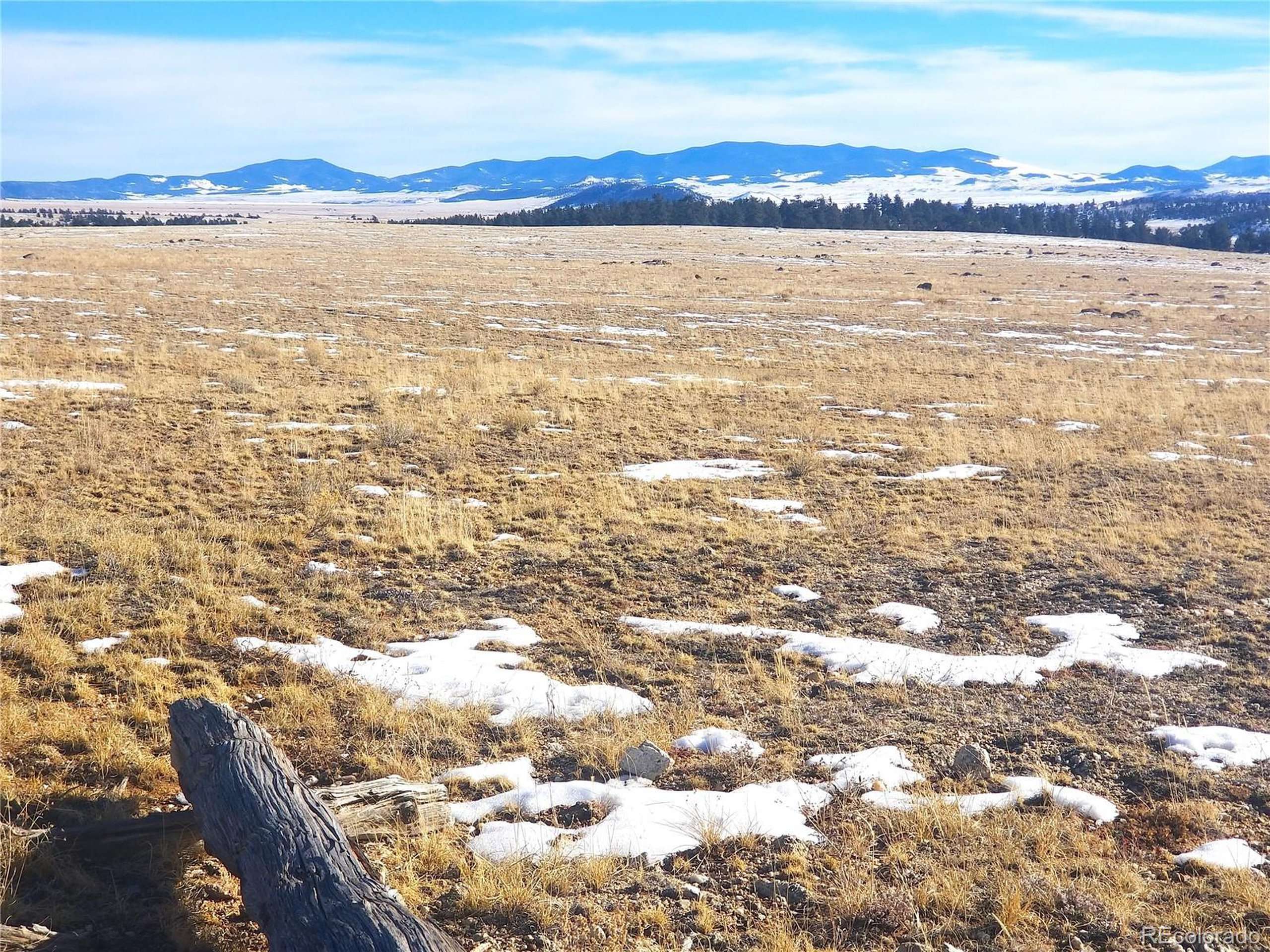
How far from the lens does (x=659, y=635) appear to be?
7758 mm

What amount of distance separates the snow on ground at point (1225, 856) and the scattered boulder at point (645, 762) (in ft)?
9.20

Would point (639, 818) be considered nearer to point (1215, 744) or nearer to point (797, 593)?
point (1215, 744)

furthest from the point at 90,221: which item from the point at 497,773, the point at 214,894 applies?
the point at 214,894

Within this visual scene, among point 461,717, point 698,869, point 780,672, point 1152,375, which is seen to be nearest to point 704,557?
point 780,672

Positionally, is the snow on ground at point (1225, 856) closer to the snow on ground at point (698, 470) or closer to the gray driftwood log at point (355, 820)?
the gray driftwood log at point (355, 820)

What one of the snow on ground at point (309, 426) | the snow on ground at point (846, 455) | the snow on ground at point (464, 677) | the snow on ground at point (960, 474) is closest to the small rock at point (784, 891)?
the snow on ground at point (464, 677)

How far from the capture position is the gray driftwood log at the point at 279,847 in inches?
126

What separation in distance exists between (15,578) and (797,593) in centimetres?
697

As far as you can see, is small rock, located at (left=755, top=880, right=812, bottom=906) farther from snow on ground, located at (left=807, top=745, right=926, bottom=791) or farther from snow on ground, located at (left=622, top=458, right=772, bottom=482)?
snow on ground, located at (left=622, top=458, right=772, bottom=482)

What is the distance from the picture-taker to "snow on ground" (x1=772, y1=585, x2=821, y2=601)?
883 centimetres

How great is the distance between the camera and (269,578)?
8305mm

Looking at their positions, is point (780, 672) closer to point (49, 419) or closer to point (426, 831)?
point (426, 831)

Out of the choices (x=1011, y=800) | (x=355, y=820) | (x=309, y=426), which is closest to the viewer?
(x=355, y=820)

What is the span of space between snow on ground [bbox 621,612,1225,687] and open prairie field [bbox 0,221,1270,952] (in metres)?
0.04
